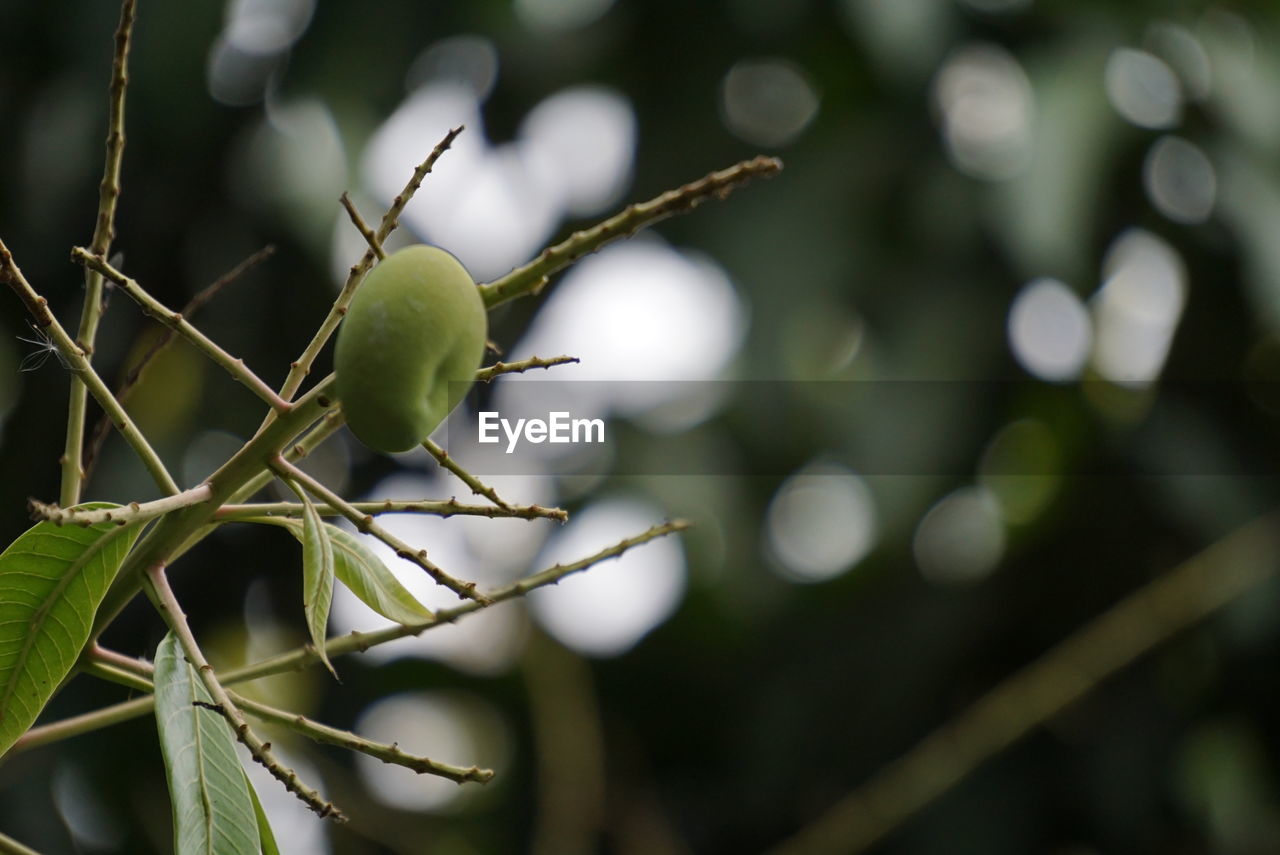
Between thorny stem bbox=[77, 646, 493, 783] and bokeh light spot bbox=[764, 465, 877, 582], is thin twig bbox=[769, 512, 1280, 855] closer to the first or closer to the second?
bokeh light spot bbox=[764, 465, 877, 582]

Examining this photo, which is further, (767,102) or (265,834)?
(767,102)

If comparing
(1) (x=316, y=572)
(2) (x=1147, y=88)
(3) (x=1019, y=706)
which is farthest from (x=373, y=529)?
(2) (x=1147, y=88)

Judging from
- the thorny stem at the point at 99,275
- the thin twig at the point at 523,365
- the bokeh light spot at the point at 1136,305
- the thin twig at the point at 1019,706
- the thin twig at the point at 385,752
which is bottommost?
the thin twig at the point at 385,752

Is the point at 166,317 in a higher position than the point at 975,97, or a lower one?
lower

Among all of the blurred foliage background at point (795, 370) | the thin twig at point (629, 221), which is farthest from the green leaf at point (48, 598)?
the blurred foliage background at point (795, 370)

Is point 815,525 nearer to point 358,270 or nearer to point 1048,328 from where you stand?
point 1048,328

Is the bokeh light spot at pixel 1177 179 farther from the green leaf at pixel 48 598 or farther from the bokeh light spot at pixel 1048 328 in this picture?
the green leaf at pixel 48 598

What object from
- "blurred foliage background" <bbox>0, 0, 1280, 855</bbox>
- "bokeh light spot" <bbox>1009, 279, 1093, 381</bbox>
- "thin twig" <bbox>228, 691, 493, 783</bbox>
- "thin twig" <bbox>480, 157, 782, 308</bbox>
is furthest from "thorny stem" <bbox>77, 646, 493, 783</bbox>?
"bokeh light spot" <bbox>1009, 279, 1093, 381</bbox>

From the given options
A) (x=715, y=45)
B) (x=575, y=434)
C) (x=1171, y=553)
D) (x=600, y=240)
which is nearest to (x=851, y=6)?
(x=715, y=45)
